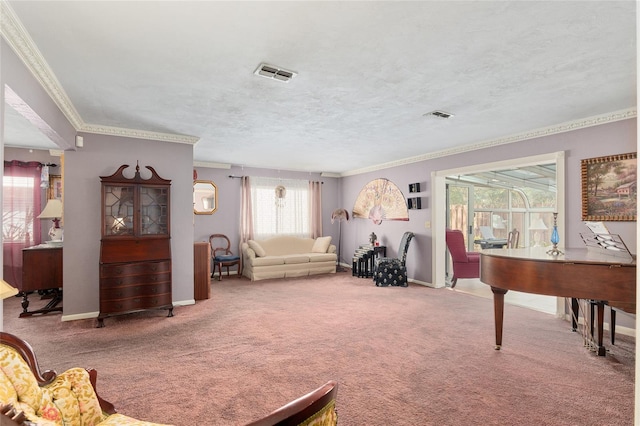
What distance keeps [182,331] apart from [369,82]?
10.7ft

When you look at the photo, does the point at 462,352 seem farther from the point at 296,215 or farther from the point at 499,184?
the point at 499,184

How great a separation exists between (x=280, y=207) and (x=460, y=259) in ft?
13.7

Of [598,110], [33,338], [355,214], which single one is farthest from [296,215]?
[598,110]

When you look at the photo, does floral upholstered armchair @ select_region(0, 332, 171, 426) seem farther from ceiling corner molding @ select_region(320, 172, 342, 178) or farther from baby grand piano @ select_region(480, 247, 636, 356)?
ceiling corner molding @ select_region(320, 172, 342, 178)

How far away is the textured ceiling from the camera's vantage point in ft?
6.23

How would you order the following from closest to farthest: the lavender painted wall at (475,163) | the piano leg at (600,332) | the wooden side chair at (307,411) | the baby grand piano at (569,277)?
the wooden side chair at (307,411)
the baby grand piano at (569,277)
the piano leg at (600,332)
the lavender painted wall at (475,163)

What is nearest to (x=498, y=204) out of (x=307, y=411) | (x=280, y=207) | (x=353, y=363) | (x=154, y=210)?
(x=280, y=207)

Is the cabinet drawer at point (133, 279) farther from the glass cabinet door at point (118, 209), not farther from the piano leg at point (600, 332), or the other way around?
the piano leg at point (600, 332)

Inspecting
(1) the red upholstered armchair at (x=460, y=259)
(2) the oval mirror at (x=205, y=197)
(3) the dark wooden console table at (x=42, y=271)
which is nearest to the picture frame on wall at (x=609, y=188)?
(1) the red upholstered armchair at (x=460, y=259)

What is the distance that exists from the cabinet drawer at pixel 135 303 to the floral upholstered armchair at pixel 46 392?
2.63 meters

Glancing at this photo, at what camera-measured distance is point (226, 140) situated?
5059 millimetres

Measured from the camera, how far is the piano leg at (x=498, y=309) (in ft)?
9.94

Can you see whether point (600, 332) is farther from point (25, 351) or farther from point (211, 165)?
point (211, 165)

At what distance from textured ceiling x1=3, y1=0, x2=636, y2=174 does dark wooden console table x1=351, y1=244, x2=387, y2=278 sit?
3.35 m
